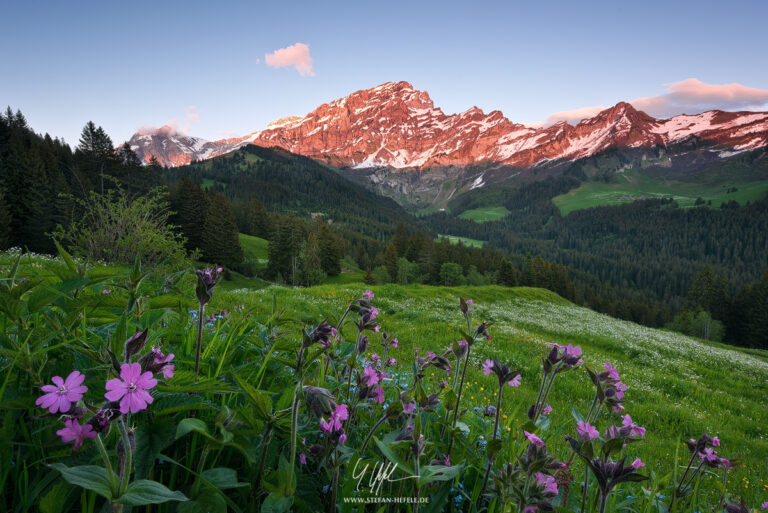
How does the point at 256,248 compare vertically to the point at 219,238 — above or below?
below

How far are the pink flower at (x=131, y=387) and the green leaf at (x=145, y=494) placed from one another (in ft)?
0.64

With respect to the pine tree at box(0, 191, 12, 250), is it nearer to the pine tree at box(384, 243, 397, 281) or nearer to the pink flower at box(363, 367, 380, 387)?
the pink flower at box(363, 367, 380, 387)

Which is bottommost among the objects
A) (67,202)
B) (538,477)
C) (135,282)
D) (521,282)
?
(521,282)

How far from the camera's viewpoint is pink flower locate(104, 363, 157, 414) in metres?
0.83

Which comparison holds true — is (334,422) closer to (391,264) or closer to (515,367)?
(515,367)

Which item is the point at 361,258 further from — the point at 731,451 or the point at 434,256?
the point at 731,451

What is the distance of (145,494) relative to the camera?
0.91 metres

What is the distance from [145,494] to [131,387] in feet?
0.96

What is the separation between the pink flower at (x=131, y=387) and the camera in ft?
2.72

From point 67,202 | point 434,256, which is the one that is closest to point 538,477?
point 67,202

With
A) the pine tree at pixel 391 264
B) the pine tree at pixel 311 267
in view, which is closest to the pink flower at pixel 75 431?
the pine tree at pixel 311 267

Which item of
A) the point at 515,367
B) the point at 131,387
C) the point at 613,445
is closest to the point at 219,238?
→ the point at 515,367

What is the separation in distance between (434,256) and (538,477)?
275ft

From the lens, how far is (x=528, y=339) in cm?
1334
